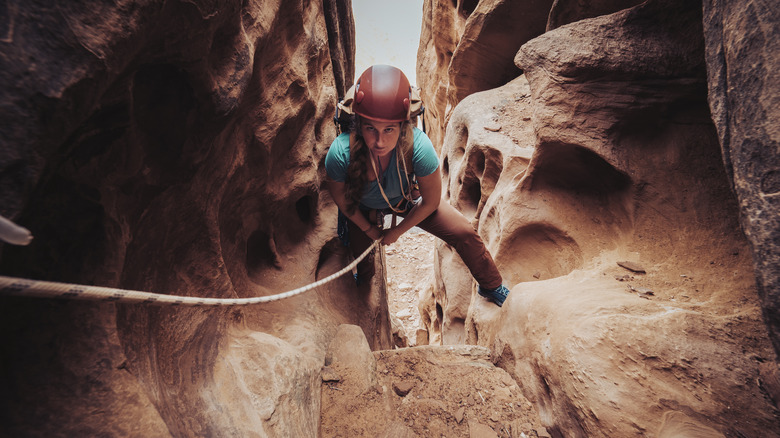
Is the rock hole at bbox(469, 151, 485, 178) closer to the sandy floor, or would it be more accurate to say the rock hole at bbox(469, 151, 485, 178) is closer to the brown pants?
the brown pants

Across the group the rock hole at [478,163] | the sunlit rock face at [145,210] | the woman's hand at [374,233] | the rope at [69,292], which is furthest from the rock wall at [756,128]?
the rock hole at [478,163]

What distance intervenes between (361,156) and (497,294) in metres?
2.33

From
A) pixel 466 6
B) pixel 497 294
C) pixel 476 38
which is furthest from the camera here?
pixel 466 6

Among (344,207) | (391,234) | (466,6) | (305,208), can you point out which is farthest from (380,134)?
(466,6)

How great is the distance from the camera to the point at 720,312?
71.0 inches

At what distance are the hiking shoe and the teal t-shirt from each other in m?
1.75

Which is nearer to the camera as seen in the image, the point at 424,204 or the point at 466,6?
the point at 424,204

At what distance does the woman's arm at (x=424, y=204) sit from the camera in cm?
261

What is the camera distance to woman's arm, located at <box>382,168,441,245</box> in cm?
261

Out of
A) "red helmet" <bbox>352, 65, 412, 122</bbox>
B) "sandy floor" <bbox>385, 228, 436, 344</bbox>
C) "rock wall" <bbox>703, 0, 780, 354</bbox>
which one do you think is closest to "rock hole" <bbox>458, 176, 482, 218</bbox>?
"red helmet" <bbox>352, 65, 412, 122</bbox>

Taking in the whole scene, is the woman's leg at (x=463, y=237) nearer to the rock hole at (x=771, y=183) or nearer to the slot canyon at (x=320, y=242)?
the slot canyon at (x=320, y=242)

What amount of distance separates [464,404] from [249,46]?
2649 mm

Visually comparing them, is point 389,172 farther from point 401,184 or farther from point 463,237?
point 463,237

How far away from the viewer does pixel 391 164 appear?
8.22 ft
